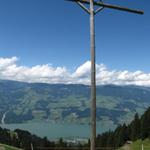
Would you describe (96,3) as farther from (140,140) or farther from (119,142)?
(119,142)

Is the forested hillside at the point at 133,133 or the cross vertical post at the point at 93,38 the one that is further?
the forested hillside at the point at 133,133

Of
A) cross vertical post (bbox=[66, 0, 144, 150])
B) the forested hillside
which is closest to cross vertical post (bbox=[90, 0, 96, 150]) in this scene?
cross vertical post (bbox=[66, 0, 144, 150])

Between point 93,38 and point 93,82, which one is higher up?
point 93,38

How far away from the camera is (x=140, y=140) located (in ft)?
420

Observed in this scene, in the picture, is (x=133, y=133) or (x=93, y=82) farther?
(x=133, y=133)

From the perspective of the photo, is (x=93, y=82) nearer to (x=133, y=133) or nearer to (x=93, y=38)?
(x=93, y=38)

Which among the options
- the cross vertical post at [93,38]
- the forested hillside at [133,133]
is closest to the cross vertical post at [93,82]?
the cross vertical post at [93,38]

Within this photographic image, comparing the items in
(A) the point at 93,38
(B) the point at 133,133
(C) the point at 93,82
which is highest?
(A) the point at 93,38

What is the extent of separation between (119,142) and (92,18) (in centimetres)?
13093

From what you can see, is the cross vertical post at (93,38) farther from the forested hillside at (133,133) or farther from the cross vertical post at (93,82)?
the forested hillside at (133,133)

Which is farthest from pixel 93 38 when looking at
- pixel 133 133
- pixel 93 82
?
pixel 133 133

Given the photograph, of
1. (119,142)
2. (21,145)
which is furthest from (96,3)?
(21,145)

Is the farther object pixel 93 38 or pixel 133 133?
pixel 133 133

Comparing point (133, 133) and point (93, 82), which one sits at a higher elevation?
point (93, 82)
